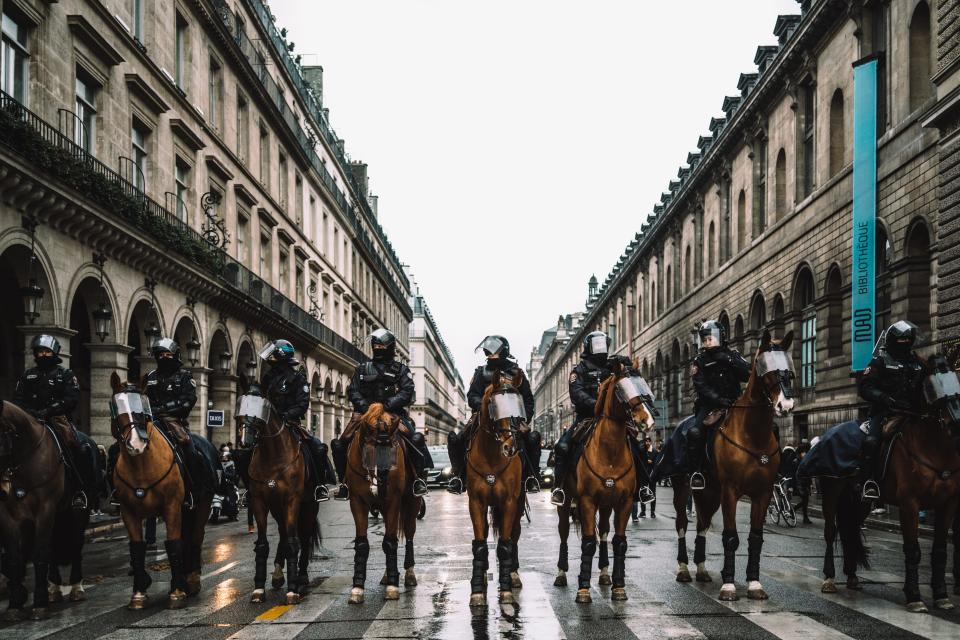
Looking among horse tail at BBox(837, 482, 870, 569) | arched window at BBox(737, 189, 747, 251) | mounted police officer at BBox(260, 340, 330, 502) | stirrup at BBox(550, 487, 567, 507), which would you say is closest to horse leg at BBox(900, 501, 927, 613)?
horse tail at BBox(837, 482, 870, 569)

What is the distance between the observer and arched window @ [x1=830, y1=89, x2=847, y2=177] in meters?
31.2

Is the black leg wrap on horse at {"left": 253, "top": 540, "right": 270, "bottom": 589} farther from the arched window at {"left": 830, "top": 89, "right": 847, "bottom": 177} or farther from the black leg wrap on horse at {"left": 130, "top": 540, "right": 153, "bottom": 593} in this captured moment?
the arched window at {"left": 830, "top": 89, "right": 847, "bottom": 177}

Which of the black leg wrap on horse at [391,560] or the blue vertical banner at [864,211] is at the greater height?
the blue vertical banner at [864,211]

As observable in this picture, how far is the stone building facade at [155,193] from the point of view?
19531 mm

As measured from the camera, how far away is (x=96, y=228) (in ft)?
70.9

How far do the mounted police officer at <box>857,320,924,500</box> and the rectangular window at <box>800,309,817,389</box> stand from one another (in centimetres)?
2312

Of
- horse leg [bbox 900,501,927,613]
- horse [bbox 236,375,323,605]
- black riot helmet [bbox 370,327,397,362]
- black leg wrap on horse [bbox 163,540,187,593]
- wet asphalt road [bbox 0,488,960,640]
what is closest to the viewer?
wet asphalt road [bbox 0,488,960,640]

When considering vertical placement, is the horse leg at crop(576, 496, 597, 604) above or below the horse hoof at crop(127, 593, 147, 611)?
above

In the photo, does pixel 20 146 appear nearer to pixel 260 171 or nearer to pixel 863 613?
pixel 863 613

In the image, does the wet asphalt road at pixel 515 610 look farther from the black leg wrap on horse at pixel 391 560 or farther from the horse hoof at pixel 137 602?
the black leg wrap on horse at pixel 391 560

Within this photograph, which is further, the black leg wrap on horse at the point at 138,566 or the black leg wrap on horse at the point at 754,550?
the black leg wrap on horse at the point at 754,550

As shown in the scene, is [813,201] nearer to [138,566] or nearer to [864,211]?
[864,211]

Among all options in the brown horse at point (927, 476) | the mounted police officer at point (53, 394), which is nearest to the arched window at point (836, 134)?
the brown horse at point (927, 476)

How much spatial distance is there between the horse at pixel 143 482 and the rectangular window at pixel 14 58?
11.3 metres
